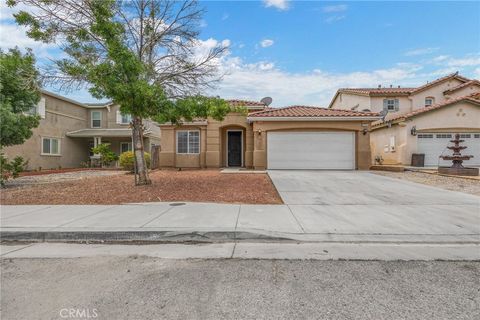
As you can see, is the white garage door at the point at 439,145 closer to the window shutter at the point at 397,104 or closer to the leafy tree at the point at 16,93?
the window shutter at the point at 397,104

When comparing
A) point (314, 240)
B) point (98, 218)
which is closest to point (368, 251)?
point (314, 240)

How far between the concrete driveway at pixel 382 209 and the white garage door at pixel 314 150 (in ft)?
17.9

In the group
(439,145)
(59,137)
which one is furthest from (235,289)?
(59,137)

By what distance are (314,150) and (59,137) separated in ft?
62.6

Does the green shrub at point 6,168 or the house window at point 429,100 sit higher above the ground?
the house window at point 429,100

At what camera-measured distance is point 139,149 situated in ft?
34.1

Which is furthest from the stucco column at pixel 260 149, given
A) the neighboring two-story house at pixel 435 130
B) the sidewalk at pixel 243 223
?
the sidewalk at pixel 243 223

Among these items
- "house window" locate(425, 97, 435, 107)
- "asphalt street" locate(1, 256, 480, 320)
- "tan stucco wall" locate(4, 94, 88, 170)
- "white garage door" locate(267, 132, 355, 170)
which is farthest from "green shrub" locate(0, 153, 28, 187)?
"house window" locate(425, 97, 435, 107)

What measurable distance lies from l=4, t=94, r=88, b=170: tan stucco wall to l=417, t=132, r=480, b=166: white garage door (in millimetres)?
25743

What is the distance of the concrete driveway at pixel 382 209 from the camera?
5.23 m

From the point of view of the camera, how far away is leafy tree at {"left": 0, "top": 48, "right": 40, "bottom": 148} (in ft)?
30.3

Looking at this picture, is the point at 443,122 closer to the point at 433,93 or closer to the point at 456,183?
the point at 456,183

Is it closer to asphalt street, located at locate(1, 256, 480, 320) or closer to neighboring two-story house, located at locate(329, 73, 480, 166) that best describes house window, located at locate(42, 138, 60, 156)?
asphalt street, located at locate(1, 256, 480, 320)

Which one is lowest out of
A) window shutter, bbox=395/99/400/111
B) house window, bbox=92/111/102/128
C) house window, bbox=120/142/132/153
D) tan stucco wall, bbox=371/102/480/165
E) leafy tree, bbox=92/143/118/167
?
leafy tree, bbox=92/143/118/167
